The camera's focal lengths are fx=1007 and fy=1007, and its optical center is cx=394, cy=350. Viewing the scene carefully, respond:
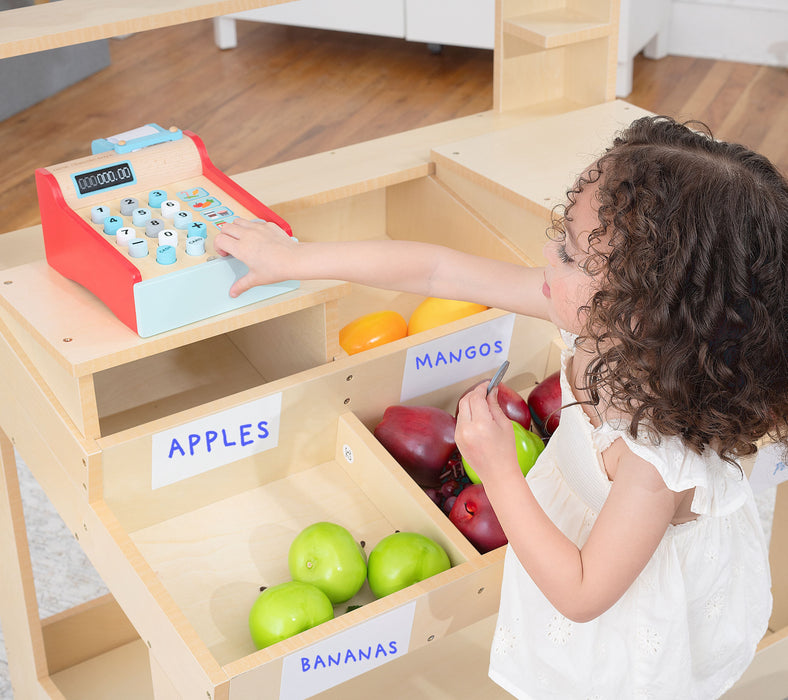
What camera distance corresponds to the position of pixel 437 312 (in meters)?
1.32

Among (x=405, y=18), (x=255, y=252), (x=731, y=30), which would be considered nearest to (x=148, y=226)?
(x=255, y=252)

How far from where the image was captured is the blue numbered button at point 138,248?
0.99 meters

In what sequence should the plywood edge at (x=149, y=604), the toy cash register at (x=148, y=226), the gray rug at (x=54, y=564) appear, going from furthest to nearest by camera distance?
the gray rug at (x=54, y=564), the toy cash register at (x=148, y=226), the plywood edge at (x=149, y=604)

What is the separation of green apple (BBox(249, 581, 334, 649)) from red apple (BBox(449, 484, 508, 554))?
6.8 inches

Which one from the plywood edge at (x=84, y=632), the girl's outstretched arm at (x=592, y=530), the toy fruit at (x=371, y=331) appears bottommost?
the plywood edge at (x=84, y=632)

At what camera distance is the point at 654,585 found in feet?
3.03

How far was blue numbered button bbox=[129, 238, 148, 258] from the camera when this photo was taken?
99 cm

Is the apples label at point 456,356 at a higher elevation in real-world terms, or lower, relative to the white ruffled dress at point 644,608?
higher

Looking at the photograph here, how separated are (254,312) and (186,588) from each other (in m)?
0.29

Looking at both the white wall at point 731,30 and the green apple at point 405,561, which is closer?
the green apple at point 405,561

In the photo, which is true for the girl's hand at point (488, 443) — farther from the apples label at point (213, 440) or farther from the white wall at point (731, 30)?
the white wall at point (731, 30)

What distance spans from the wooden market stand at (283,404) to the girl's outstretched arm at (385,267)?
0.04 meters

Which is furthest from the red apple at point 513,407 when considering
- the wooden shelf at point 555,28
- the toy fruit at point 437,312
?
the wooden shelf at point 555,28

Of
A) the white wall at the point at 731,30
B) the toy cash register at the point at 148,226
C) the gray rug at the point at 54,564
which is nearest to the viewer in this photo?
the toy cash register at the point at 148,226
